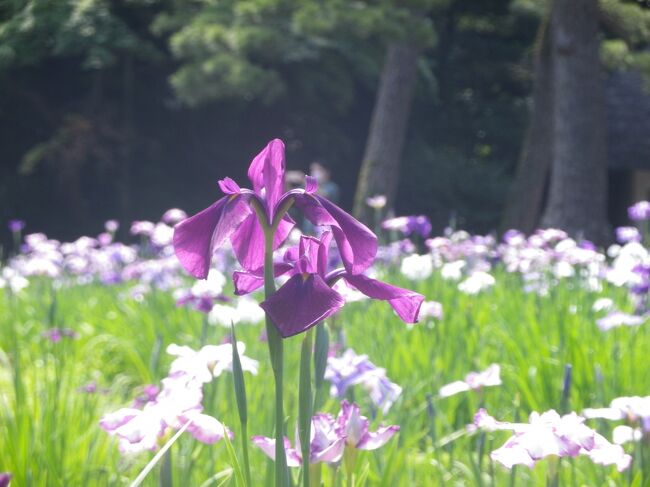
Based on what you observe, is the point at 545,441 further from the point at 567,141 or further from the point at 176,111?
the point at 176,111

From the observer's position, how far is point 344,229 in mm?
972

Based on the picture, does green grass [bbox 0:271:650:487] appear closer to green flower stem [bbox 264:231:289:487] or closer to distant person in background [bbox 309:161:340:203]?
green flower stem [bbox 264:231:289:487]

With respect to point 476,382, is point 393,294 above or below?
above

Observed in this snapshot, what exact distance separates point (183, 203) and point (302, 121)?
9.46 feet

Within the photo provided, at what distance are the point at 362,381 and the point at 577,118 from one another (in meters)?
8.69

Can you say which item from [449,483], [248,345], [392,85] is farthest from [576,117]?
[449,483]

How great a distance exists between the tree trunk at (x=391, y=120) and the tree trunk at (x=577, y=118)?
2432 mm

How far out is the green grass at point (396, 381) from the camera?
1.84 m

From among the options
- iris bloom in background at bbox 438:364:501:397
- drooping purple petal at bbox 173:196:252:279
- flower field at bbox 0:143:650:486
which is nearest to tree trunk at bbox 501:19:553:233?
flower field at bbox 0:143:650:486

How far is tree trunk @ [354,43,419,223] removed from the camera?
38.0ft

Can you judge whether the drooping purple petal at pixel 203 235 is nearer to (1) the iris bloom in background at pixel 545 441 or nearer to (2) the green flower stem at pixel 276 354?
(2) the green flower stem at pixel 276 354

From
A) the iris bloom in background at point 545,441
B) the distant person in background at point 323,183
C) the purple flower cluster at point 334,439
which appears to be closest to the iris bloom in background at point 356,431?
the purple flower cluster at point 334,439

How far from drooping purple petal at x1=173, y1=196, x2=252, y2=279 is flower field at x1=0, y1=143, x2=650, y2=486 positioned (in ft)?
0.34

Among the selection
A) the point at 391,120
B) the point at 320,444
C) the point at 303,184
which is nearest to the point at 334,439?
the point at 320,444
